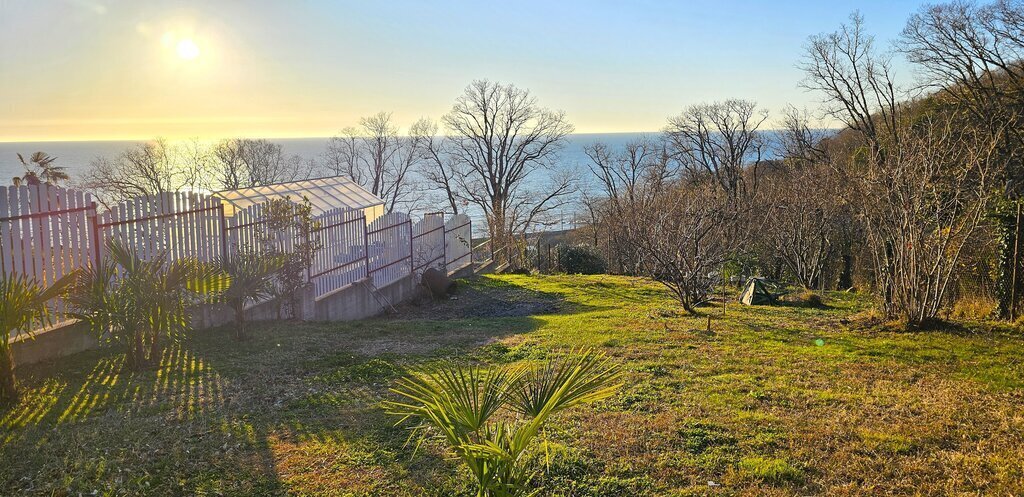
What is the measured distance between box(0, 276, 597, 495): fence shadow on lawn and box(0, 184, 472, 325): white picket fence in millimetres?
1192

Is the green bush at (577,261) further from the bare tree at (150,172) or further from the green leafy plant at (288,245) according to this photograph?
the bare tree at (150,172)

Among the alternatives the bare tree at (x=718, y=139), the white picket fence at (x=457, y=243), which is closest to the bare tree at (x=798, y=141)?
the bare tree at (x=718, y=139)

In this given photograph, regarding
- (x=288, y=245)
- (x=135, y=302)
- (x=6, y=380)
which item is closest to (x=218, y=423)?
(x=6, y=380)

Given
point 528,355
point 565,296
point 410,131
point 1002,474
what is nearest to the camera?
point 1002,474

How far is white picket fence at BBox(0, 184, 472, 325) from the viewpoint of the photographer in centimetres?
676

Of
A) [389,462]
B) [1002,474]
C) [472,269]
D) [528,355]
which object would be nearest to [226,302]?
[528,355]

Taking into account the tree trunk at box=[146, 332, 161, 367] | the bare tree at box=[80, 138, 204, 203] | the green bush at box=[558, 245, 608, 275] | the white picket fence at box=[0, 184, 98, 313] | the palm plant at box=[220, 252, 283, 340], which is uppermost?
the bare tree at box=[80, 138, 204, 203]

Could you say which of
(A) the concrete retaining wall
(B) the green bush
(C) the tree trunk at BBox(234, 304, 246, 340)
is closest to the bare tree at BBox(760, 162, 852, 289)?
(B) the green bush

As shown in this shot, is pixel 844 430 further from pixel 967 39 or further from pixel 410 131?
pixel 410 131

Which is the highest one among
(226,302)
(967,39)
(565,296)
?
(967,39)

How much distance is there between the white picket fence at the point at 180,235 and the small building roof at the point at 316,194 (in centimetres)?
332

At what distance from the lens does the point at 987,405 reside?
5.48 m

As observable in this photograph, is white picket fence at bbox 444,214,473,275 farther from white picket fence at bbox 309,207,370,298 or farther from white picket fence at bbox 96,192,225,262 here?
white picket fence at bbox 96,192,225,262

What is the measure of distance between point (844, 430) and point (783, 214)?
17.7 metres
